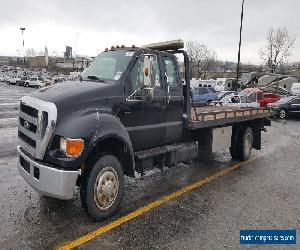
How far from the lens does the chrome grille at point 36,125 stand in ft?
15.1

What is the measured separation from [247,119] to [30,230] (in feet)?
20.3

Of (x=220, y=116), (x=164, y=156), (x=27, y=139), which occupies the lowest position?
(x=164, y=156)

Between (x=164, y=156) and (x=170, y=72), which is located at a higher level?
(x=170, y=72)

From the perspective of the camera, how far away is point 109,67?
19.4ft

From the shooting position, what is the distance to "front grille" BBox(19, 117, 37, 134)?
489 cm

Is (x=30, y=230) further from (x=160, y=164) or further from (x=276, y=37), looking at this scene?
(x=276, y=37)

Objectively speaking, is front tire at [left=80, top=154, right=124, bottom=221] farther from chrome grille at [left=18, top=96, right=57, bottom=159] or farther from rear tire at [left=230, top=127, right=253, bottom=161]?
rear tire at [left=230, top=127, right=253, bottom=161]

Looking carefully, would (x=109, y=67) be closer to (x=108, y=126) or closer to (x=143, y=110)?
(x=143, y=110)

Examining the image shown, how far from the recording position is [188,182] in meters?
7.26

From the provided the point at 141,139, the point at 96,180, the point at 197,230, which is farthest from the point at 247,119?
the point at 96,180

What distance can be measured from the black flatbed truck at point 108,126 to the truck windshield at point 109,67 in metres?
0.02

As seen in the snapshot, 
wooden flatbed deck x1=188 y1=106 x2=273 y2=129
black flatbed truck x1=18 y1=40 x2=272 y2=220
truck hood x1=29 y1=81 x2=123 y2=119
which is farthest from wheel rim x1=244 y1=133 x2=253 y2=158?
truck hood x1=29 y1=81 x2=123 y2=119

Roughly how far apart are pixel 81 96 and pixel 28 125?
0.90m

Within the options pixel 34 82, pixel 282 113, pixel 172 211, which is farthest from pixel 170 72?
pixel 34 82
